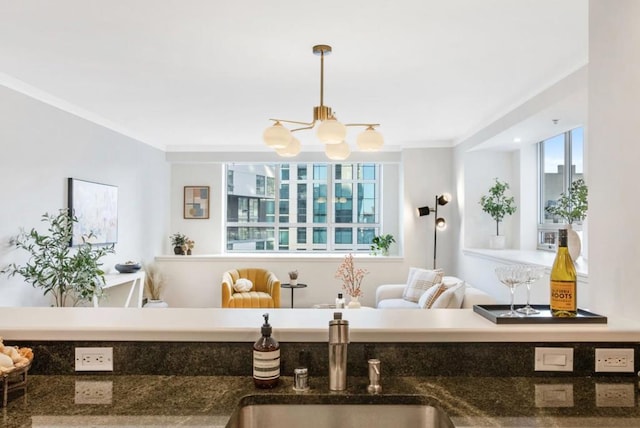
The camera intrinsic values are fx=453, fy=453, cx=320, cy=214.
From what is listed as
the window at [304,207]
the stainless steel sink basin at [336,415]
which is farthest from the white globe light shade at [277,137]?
the window at [304,207]

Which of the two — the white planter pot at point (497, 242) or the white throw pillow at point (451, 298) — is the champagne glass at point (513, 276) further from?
the white planter pot at point (497, 242)

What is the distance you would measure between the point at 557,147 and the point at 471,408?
4.32 meters

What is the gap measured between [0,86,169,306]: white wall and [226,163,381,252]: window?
1.66 m

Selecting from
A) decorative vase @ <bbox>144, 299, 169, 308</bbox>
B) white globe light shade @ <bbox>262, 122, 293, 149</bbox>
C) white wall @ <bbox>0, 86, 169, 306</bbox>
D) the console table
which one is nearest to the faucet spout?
white globe light shade @ <bbox>262, 122, 293, 149</bbox>

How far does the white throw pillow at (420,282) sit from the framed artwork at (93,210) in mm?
3472

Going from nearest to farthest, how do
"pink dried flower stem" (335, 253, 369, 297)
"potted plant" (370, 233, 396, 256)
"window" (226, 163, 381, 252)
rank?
1. "pink dried flower stem" (335, 253, 369, 297)
2. "potted plant" (370, 233, 396, 256)
3. "window" (226, 163, 381, 252)

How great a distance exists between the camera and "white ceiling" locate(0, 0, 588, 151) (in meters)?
2.43

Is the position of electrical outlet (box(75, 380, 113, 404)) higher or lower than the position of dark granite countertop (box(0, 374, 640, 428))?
lower

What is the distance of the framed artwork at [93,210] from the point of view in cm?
438

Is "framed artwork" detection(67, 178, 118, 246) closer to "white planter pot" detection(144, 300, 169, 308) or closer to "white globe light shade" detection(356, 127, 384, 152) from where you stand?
"white planter pot" detection(144, 300, 169, 308)

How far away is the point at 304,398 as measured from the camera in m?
1.22

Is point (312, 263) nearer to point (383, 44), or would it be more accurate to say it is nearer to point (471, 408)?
point (383, 44)

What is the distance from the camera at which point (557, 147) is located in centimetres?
473

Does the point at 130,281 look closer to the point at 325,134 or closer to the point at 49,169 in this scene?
the point at 49,169
